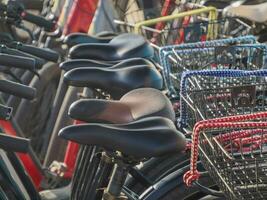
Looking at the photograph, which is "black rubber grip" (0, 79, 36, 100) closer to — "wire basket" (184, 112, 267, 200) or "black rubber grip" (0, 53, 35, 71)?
"black rubber grip" (0, 53, 35, 71)

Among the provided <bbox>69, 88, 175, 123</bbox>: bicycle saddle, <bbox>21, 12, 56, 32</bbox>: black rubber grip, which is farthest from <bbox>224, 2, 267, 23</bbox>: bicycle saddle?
<bbox>69, 88, 175, 123</bbox>: bicycle saddle

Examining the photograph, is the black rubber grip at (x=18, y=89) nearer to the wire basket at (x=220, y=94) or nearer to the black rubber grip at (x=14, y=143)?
the black rubber grip at (x=14, y=143)

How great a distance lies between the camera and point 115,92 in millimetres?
2180

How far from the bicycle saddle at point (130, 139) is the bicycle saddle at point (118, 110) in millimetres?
167

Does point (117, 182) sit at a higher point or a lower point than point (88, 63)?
lower

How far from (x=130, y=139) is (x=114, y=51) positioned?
45.6 inches

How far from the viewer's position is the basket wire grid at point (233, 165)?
1.49 meters

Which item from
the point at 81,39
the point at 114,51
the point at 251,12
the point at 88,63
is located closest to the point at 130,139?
the point at 88,63

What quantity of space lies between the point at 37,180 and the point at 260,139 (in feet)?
5.25

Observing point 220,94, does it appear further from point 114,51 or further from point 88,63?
point 114,51

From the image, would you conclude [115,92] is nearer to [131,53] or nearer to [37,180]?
[131,53]

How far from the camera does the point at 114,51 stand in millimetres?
2623

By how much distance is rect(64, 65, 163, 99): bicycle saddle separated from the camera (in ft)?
6.90

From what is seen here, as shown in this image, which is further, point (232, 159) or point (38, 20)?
point (38, 20)
